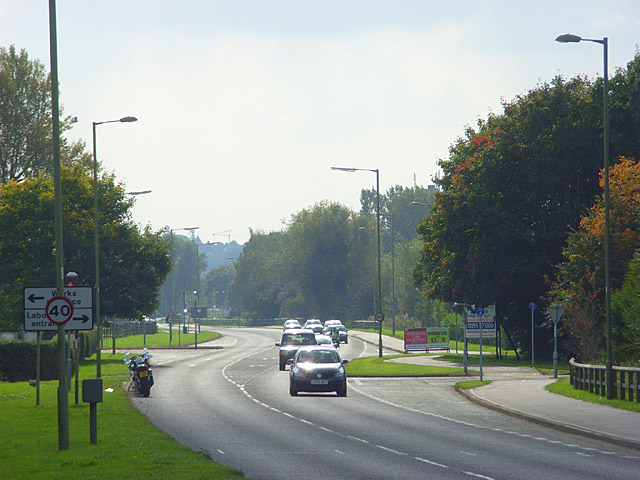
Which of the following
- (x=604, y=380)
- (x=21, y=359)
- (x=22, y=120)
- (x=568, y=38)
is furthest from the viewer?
(x=22, y=120)

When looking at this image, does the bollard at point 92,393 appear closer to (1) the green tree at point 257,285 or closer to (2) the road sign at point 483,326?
(2) the road sign at point 483,326

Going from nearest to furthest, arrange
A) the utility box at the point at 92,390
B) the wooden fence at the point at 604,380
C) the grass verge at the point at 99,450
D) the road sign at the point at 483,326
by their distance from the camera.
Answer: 1. the grass verge at the point at 99,450
2. the utility box at the point at 92,390
3. the wooden fence at the point at 604,380
4. the road sign at the point at 483,326

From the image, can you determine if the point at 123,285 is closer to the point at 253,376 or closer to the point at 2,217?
the point at 2,217

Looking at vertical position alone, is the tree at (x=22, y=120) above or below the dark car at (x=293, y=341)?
above

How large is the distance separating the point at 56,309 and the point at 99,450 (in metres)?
2.52

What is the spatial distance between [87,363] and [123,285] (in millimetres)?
5375

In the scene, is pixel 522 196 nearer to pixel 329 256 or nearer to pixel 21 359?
pixel 21 359

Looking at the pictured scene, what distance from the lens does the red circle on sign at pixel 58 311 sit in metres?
16.1

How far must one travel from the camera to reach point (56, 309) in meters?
16.1

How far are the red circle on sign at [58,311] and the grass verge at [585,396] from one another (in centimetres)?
1472

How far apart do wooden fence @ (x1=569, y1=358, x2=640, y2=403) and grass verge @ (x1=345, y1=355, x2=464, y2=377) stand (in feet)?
36.3

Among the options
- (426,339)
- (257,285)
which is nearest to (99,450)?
(426,339)

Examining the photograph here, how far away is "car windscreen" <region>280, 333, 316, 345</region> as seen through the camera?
4734cm

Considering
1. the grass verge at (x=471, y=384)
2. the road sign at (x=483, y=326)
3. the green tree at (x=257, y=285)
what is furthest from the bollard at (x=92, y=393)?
the green tree at (x=257, y=285)
